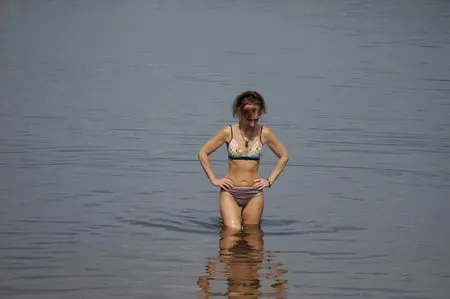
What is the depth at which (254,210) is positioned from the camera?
605 inches

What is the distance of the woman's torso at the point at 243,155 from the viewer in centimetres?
1520

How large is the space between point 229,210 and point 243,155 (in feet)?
2.18

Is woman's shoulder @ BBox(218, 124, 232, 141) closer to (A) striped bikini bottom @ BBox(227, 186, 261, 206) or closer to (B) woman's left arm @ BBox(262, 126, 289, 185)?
(B) woman's left arm @ BBox(262, 126, 289, 185)

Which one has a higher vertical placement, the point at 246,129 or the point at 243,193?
the point at 246,129

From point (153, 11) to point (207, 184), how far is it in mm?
35433

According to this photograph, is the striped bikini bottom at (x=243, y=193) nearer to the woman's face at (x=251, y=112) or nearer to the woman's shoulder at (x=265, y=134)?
the woman's shoulder at (x=265, y=134)

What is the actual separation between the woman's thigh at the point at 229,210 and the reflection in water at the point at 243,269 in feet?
0.32

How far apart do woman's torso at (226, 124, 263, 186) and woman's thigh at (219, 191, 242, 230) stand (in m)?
0.20

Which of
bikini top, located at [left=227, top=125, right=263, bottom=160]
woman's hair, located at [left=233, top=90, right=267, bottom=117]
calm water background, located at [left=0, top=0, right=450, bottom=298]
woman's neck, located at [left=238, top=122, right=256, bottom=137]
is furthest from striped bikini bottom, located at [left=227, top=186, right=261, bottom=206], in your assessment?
woman's hair, located at [left=233, top=90, right=267, bottom=117]

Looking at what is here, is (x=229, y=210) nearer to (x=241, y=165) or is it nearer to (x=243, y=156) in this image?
(x=241, y=165)

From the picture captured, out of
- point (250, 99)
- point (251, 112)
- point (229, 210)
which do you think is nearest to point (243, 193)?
point (229, 210)

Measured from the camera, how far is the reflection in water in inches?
484

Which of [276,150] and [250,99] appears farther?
[276,150]

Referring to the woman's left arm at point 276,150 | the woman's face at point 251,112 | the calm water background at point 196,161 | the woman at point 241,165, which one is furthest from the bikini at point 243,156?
the calm water background at point 196,161
